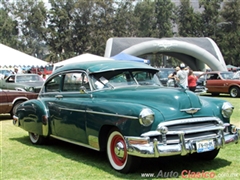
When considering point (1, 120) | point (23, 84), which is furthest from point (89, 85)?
point (23, 84)

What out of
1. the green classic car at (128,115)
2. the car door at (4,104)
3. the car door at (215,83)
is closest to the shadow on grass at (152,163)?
the green classic car at (128,115)

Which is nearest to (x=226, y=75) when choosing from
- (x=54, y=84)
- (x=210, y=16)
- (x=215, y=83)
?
(x=215, y=83)

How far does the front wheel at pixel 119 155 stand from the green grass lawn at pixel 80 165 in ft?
0.33

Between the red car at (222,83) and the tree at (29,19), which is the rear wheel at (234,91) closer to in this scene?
the red car at (222,83)

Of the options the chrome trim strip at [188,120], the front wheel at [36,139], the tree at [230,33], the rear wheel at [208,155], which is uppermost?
the tree at [230,33]

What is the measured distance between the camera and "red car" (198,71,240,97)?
19.0 metres

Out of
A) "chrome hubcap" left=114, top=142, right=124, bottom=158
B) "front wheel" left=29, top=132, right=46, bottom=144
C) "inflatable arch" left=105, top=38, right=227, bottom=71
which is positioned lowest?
"front wheel" left=29, top=132, right=46, bottom=144

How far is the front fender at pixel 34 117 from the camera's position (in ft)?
22.4

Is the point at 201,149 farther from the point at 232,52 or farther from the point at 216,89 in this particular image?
the point at 232,52

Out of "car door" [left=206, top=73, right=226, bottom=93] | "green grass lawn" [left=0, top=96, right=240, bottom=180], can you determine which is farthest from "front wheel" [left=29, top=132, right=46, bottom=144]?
"car door" [left=206, top=73, right=226, bottom=93]

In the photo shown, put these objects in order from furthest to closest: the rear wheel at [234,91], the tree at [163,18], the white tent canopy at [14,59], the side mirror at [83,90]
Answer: the tree at [163,18] < the white tent canopy at [14,59] < the rear wheel at [234,91] < the side mirror at [83,90]

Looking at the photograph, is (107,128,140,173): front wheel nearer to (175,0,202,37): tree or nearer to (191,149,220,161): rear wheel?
(191,149,220,161): rear wheel

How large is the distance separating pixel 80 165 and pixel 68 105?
3.49 ft

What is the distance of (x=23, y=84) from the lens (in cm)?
1764
